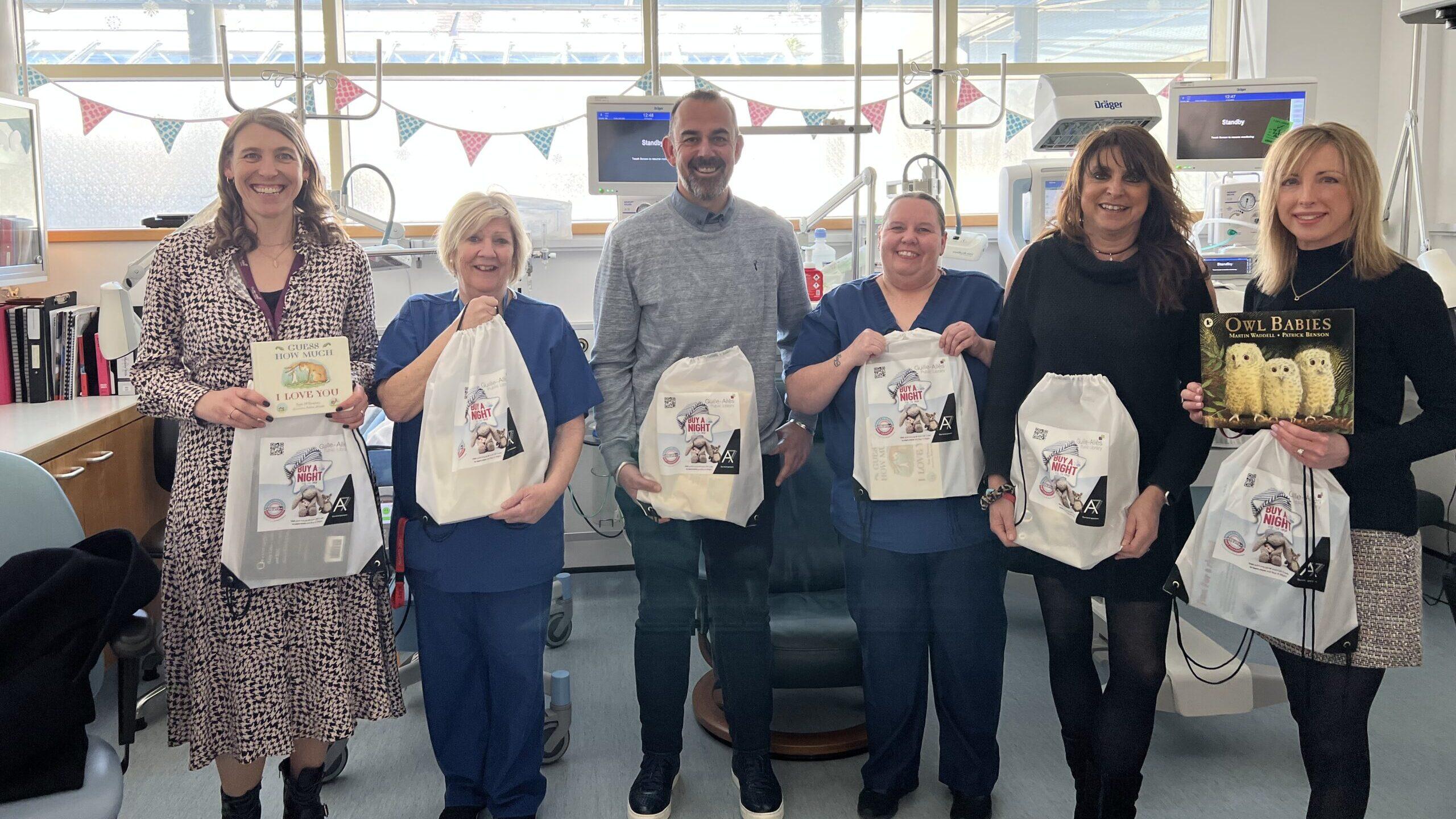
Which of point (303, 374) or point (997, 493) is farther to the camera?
point (997, 493)

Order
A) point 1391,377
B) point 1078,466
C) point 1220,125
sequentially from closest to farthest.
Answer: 1. point 1391,377
2. point 1078,466
3. point 1220,125

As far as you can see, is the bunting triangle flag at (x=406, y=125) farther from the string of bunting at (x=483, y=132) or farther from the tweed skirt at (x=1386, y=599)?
the tweed skirt at (x=1386, y=599)

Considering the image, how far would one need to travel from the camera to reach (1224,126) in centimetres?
344

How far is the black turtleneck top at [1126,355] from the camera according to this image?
1.64 meters

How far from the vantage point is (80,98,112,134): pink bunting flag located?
397 centimetres

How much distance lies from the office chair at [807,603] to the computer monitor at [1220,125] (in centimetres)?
217

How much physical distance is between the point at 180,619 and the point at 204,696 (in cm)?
14

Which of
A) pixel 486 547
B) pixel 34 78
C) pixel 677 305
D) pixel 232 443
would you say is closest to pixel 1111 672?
pixel 677 305

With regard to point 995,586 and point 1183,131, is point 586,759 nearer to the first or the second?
point 995,586

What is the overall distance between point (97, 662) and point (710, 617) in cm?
108

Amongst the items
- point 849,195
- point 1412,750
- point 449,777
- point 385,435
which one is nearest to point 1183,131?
point 849,195

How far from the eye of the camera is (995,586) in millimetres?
1934

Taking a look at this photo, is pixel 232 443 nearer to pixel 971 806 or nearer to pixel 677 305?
pixel 677 305

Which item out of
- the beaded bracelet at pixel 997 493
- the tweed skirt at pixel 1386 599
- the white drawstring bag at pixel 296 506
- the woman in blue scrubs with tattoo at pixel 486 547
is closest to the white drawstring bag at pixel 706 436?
the woman in blue scrubs with tattoo at pixel 486 547
